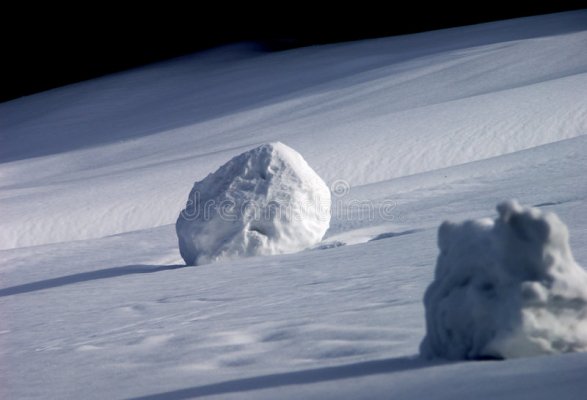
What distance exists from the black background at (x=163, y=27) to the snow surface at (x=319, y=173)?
97 cm

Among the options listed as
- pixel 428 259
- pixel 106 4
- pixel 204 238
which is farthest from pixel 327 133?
pixel 106 4

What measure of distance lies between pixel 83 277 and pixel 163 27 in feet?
43.4

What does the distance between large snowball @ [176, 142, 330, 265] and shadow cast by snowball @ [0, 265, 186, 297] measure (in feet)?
1.05

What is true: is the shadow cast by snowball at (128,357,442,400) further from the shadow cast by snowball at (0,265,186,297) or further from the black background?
the black background

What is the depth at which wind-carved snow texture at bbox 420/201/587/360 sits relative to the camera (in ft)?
6.29

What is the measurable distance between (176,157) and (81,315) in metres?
6.13

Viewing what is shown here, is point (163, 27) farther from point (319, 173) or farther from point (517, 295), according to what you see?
point (517, 295)

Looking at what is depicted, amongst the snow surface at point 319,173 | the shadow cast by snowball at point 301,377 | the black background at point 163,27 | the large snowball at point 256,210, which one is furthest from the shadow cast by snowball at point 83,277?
the black background at point 163,27

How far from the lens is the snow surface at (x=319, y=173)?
245cm

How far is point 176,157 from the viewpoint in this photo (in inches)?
400

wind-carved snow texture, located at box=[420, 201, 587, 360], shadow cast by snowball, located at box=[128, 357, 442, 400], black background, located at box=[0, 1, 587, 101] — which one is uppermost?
black background, located at box=[0, 1, 587, 101]

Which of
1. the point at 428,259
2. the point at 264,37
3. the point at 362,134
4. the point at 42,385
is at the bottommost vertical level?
the point at 42,385

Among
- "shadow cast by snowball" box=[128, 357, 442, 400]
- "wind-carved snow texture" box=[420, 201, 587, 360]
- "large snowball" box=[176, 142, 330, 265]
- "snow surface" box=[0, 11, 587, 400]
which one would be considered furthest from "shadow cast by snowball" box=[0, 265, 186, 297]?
"wind-carved snow texture" box=[420, 201, 587, 360]

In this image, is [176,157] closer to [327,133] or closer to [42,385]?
[327,133]
